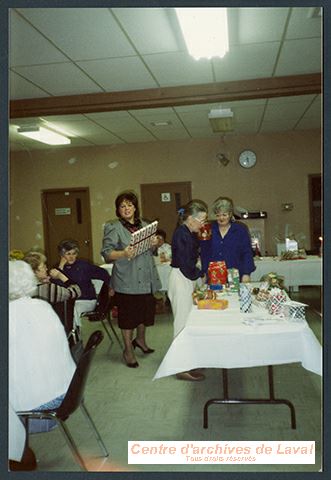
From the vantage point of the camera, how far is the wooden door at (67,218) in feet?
27.5

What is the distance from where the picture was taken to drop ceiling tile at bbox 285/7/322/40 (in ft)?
9.76

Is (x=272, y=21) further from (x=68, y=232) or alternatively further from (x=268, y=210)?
(x=68, y=232)

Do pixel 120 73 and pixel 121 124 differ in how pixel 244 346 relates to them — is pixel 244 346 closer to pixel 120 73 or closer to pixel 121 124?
pixel 120 73

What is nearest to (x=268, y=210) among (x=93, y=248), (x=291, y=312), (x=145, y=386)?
(x=93, y=248)

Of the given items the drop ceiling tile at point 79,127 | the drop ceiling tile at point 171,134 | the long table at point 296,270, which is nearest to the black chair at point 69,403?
the long table at point 296,270

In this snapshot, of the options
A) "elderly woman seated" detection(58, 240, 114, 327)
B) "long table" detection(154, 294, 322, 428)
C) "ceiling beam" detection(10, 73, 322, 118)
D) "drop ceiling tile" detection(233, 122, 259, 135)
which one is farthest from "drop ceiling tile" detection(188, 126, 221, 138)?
"long table" detection(154, 294, 322, 428)

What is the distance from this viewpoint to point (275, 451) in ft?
7.08

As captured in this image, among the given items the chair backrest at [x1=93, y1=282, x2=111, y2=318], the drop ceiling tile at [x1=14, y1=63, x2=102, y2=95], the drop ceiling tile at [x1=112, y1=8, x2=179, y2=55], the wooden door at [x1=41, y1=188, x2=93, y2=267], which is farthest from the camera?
the wooden door at [x1=41, y1=188, x2=93, y2=267]

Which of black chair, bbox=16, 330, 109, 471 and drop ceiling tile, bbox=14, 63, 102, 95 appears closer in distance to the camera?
black chair, bbox=16, 330, 109, 471

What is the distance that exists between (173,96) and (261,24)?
5.02 ft

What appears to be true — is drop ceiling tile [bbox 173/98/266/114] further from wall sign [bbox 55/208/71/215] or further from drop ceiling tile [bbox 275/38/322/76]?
wall sign [bbox 55/208/71/215]

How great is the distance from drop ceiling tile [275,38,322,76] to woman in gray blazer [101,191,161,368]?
1.85m

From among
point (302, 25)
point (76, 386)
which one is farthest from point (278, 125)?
point (76, 386)

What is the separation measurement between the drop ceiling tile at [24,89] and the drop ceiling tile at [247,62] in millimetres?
1853
